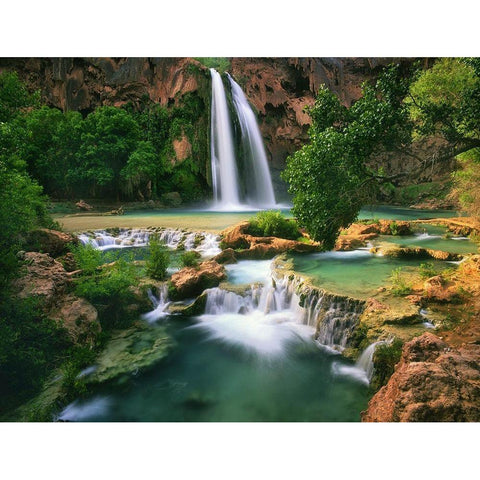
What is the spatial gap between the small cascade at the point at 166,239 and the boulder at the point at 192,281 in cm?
49

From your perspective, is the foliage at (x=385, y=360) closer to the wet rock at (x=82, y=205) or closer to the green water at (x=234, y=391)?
the green water at (x=234, y=391)

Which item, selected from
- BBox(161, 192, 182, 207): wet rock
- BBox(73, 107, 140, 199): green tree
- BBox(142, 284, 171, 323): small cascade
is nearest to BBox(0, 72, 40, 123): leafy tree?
BBox(73, 107, 140, 199): green tree

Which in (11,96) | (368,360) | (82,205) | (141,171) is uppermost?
(11,96)

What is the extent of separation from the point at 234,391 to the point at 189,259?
2.32 m

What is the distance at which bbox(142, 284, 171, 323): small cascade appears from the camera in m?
4.57

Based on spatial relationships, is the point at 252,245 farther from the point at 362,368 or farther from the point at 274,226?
the point at 362,368

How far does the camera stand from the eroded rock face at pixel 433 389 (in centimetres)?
250

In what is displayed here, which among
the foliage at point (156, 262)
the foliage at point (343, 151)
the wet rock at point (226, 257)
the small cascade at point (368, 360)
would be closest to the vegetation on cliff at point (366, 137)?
the foliage at point (343, 151)

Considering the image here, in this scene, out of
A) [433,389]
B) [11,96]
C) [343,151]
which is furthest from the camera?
[343,151]

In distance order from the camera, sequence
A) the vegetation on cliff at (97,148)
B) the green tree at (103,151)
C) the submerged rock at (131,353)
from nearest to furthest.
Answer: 1. the submerged rock at (131,353)
2. the vegetation on cliff at (97,148)
3. the green tree at (103,151)

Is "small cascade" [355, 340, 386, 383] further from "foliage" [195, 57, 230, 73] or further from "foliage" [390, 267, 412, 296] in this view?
"foliage" [195, 57, 230, 73]

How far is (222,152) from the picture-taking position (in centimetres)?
851

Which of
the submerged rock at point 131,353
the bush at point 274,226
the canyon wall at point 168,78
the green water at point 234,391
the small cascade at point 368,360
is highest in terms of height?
the canyon wall at point 168,78

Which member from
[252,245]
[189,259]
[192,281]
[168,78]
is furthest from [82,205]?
[168,78]
